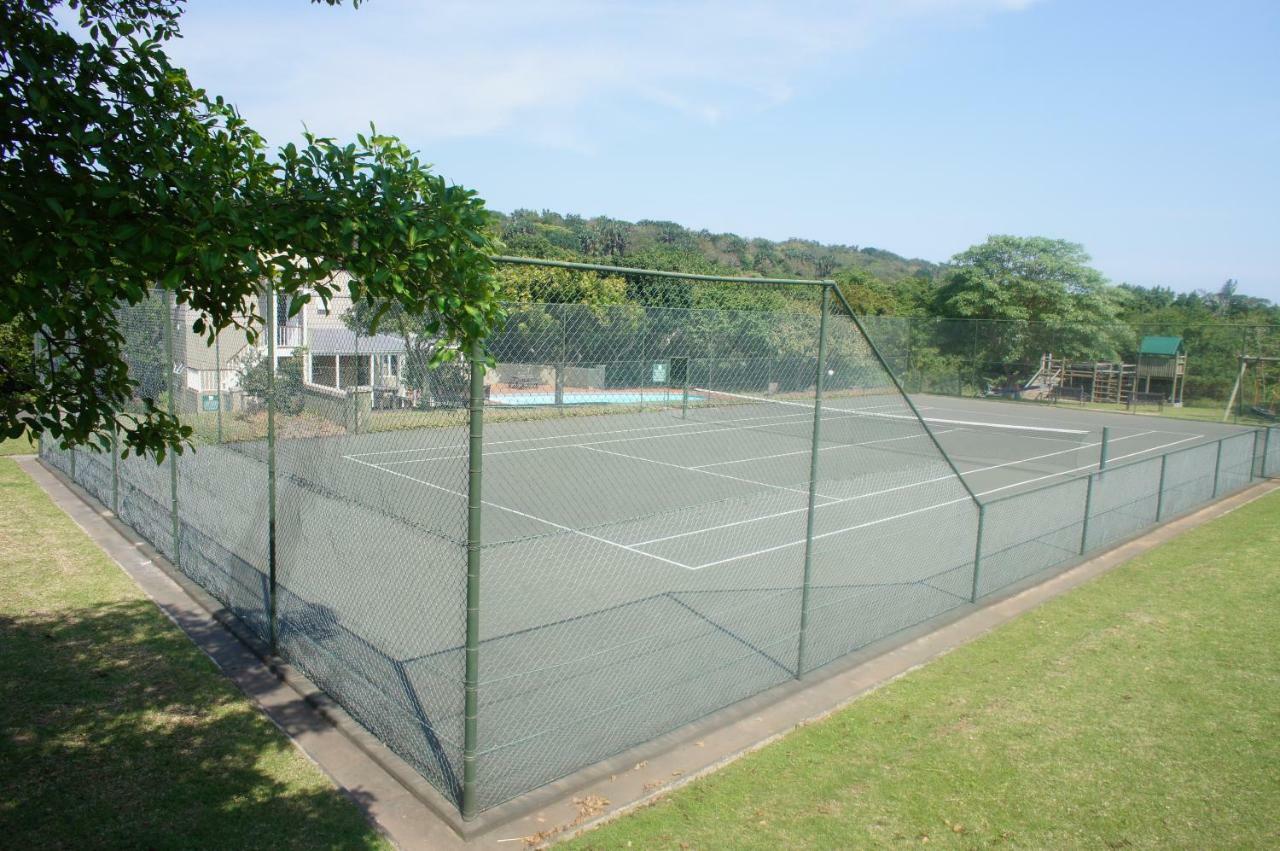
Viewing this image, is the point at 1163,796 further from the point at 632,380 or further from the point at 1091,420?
the point at 1091,420

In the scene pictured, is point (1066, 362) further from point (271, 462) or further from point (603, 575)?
point (271, 462)

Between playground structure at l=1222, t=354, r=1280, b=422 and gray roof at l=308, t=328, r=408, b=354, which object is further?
playground structure at l=1222, t=354, r=1280, b=422

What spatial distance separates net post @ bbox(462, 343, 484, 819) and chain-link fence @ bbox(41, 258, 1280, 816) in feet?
0.05

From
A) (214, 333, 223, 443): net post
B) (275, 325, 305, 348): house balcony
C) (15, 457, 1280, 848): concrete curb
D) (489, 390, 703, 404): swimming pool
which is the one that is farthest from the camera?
(214, 333, 223, 443): net post

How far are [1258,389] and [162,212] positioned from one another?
131ft

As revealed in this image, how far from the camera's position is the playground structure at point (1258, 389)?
32.5 meters

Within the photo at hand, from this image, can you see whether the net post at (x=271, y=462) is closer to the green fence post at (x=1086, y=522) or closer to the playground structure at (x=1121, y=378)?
the green fence post at (x=1086, y=522)

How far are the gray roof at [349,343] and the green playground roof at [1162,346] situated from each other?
39709 millimetres

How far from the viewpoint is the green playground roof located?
36.9 metres

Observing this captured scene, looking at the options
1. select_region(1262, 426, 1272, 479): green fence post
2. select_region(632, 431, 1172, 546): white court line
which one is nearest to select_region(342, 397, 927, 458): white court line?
select_region(632, 431, 1172, 546): white court line

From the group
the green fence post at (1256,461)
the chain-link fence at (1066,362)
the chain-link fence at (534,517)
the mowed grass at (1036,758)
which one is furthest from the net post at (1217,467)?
the chain-link fence at (1066,362)

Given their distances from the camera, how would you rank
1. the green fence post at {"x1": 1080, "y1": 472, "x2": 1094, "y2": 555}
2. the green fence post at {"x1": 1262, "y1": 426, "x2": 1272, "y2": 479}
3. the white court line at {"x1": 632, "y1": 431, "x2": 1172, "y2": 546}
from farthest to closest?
the green fence post at {"x1": 1262, "y1": 426, "x2": 1272, "y2": 479} → the green fence post at {"x1": 1080, "y1": 472, "x2": 1094, "y2": 555} → the white court line at {"x1": 632, "y1": 431, "x2": 1172, "y2": 546}

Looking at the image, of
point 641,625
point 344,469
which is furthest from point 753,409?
point 344,469

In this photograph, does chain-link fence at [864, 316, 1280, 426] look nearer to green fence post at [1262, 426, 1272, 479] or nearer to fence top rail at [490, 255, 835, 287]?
green fence post at [1262, 426, 1272, 479]
